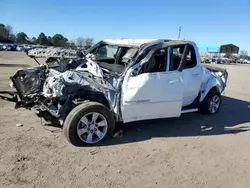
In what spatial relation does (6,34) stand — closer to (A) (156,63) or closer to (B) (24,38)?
(B) (24,38)

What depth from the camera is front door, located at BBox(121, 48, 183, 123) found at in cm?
473

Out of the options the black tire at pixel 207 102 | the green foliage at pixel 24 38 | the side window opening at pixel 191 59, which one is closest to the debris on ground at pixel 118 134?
the side window opening at pixel 191 59

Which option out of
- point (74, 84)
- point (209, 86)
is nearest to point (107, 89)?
point (74, 84)

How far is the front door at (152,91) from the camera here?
15.5ft

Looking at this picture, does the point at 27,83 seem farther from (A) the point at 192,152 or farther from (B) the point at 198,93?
(B) the point at 198,93

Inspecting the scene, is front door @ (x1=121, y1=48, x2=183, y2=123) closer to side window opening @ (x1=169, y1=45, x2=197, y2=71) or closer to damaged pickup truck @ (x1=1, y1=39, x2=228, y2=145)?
damaged pickup truck @ (x1=1, y1=39, x2=228, y2=145)

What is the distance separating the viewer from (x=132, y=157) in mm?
4172

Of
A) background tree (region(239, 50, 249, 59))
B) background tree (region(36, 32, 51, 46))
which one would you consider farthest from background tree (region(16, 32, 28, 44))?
background tree (region(239, 50, 249, 59))

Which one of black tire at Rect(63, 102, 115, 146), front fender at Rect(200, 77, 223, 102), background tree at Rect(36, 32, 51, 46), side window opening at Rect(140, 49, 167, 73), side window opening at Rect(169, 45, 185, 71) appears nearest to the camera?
black tire at Rect(63, 102, 115, 146)

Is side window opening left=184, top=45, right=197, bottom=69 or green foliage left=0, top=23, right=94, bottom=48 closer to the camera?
side window opening left=184, top=45, right=197, bottom=69

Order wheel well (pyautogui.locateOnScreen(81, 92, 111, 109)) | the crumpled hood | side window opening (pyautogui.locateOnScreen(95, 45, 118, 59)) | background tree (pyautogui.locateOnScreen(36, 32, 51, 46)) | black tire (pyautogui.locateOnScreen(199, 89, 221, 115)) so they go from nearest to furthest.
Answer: the crumpled hood, wheel well (pyautogui.locateOnScreen(81, 92, 111, 109)), side window opening (pyautogui.locateOnScreen(95, 45, 118, 59)), black tire (pyautogui.locateOnScreen(199, 89, 221, 115)), background tree (pyautogui.locateOnScreen(36, 32, 51, 46))

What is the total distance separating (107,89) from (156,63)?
46.9 inches

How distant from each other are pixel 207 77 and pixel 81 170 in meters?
4.46

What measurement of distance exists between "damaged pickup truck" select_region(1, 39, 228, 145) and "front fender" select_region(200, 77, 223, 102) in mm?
808
